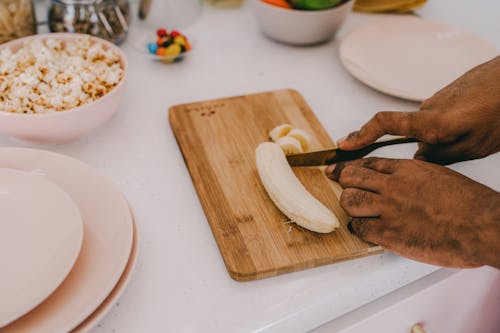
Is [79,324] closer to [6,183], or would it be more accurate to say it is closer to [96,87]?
[6,183]

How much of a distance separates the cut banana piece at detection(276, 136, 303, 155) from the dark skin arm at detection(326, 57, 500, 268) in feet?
0.19

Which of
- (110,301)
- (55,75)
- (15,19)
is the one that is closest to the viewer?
(110,301)

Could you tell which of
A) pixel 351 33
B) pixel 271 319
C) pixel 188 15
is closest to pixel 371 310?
pixel 271 319

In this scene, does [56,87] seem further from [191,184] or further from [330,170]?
[330,170]

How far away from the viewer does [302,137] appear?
71cm

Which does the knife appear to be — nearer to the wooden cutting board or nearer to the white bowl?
the wooden cutting board

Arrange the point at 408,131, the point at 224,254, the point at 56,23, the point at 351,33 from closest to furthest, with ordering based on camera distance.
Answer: the point at 224,254, the point at 408,131, the point at 56,23, the point at 351,33

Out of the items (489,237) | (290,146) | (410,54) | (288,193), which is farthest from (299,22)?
(489,237)

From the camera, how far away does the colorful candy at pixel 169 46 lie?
871mm

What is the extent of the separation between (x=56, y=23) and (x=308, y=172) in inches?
21.7

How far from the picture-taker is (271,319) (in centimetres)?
51

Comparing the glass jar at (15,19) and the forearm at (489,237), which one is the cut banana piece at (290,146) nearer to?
the forearm at (489,237)

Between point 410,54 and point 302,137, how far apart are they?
389 millimetres

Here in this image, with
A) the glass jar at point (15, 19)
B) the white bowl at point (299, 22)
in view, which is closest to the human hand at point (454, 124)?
the white bowl at point (299, 22)
